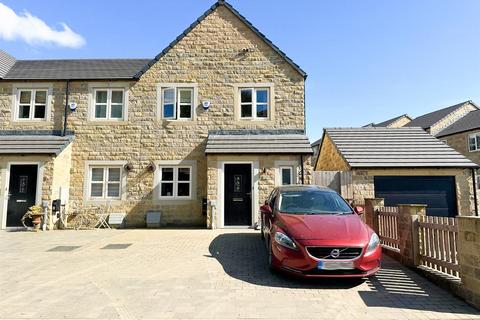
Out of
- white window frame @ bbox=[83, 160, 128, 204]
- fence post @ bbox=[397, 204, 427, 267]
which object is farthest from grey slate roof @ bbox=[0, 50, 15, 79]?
fence post @ bbox=[397, 204, 427, 267]

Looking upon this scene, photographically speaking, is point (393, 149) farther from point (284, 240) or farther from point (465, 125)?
point (465, 125)

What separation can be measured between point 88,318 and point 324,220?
166 inches

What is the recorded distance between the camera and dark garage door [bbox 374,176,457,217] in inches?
512

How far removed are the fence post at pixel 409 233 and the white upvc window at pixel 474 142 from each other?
2680 centimetres

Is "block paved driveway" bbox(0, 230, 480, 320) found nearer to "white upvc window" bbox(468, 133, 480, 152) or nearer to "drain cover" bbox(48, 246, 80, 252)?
"drain cover" bbox(48, 246, 80, 252)

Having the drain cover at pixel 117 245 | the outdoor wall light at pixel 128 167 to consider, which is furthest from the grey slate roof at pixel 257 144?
the drain cover at pixel 117 245

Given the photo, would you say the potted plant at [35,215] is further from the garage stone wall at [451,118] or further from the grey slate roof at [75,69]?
the garage stone wall at [451,118]

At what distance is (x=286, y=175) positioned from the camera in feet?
42.9

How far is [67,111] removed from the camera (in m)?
14.4

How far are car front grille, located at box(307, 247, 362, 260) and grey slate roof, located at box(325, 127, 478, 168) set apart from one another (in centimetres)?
787

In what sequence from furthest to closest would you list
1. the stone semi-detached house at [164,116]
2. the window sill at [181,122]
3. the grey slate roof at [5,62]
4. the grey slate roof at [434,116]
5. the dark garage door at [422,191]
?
the grey slate roof at [434,116], the grey slate roof at [5,62], the window sill at [181,122], the stone semi-detached house at [164,116], the dark garage door at [422,191]

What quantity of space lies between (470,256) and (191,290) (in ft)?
14.4

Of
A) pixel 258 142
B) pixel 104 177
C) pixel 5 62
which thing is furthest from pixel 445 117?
pixel 5 62

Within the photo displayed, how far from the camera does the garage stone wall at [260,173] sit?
41.6 ft
